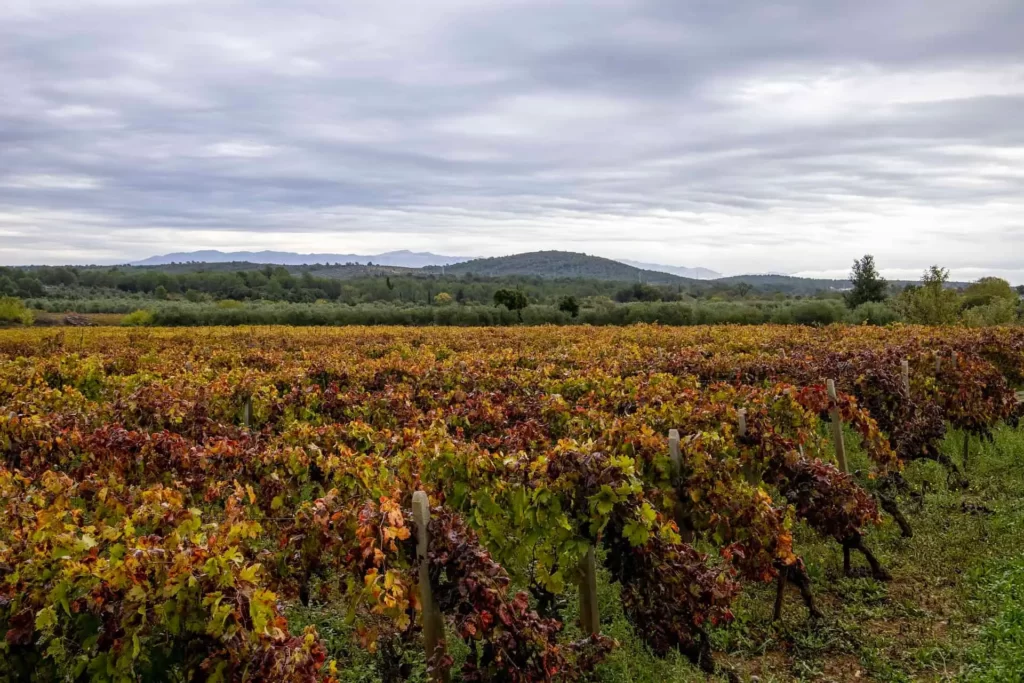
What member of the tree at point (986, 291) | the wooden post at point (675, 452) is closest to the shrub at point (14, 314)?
the wooden post at point (675, 452)

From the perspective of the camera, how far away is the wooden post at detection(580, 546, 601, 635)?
217 inches

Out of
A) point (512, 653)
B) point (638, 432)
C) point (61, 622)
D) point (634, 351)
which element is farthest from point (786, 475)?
point (634, 351)

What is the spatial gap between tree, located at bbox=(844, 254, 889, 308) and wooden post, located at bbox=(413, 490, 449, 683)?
185ft

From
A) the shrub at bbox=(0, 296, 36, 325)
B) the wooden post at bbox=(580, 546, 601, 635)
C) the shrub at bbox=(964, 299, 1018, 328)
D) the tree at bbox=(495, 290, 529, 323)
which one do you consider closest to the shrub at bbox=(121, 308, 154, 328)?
the shrub at bbox=(0, 296, 36, 325)

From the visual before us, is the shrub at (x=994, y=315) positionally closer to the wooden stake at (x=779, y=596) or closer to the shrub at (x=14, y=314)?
the wooden stake at (x=779, y=596)

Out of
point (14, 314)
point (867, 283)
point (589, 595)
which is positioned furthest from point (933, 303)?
point (14, 314)

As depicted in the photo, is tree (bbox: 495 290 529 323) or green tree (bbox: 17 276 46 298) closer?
tree (bbox: 495 290 529 323)

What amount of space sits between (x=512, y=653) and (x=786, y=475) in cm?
365

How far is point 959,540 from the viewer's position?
819 centimetres

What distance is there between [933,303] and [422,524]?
41420 mm

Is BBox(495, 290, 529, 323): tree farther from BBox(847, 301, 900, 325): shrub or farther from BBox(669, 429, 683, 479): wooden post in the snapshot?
BBox(669, 429, 683, 479): wooden post

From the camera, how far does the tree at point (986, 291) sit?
54125 millimetres

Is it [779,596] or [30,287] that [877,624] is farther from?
[30,287]

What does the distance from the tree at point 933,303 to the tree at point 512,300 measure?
23.2 m
